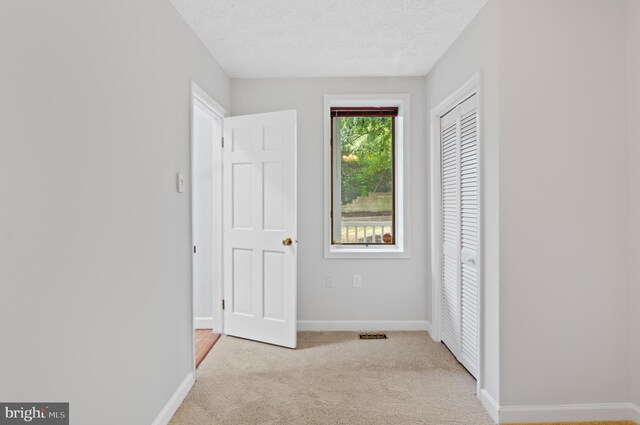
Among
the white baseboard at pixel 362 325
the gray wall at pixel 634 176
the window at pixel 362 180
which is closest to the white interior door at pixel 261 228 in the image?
the white baseboard at pixel 362 325

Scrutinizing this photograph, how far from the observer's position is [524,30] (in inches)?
83.7

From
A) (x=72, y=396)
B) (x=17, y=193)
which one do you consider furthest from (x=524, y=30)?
(x=72, y=396)

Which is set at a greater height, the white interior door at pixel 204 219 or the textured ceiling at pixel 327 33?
the textured ceiling at pixel 327 33

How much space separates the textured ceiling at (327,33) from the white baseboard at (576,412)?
94.2 inches

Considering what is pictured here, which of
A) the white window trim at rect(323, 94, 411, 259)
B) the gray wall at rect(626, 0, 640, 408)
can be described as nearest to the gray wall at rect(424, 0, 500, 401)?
the gray wall at rect(626, 0, 640, 408)

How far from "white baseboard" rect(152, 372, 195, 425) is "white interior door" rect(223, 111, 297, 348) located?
0.87 metres

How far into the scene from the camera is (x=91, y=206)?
4.77 feet

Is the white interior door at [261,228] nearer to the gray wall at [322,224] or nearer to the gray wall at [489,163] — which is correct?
the gray wall at [322,224]

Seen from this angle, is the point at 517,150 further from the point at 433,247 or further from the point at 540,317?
the point at 433,247

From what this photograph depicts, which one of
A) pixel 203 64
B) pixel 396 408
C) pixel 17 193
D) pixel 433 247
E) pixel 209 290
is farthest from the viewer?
pixel 209 290

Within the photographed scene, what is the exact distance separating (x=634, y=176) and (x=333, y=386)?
7.21 ft

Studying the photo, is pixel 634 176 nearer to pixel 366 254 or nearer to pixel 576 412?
pixel 576 412

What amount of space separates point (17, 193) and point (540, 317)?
96.2 inches

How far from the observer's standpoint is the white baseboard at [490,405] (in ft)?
7.04
